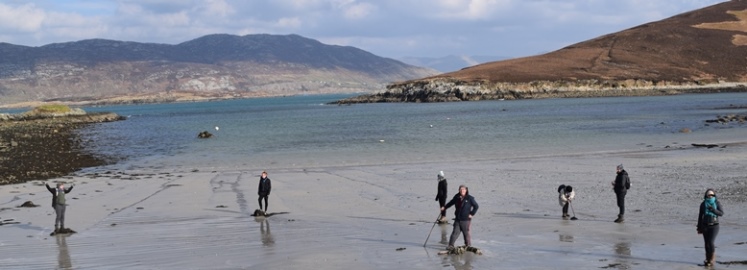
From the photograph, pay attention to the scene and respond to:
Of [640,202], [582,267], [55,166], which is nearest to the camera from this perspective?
[582,267]

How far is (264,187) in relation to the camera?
21047 mm

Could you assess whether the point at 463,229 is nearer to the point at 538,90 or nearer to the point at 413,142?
the point at 413,142

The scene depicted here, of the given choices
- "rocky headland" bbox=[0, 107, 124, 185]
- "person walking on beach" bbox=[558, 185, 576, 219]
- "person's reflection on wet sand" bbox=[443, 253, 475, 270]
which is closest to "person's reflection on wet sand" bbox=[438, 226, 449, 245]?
"person's reflection on wet sand" bbox=[443, 253, 475, 270]

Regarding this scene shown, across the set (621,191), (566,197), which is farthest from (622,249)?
(566,197)

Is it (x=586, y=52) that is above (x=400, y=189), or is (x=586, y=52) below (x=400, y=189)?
above

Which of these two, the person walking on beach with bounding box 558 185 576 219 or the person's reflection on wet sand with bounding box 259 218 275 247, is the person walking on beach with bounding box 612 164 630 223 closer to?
the person walking on beach with bounding box 558 185 576 219

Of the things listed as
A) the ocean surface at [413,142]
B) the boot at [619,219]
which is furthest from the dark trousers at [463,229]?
the ocean surface at [413,142]

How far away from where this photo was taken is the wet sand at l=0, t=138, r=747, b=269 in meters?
14.6

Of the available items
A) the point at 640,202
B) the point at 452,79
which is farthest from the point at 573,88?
the point at 640,202

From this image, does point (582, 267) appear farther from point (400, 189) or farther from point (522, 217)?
point (400, 189)

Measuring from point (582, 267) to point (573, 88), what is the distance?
126m

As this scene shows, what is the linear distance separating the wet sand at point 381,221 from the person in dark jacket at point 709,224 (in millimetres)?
239

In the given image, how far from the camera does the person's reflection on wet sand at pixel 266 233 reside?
16688 mm

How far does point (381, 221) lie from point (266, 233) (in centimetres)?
307
